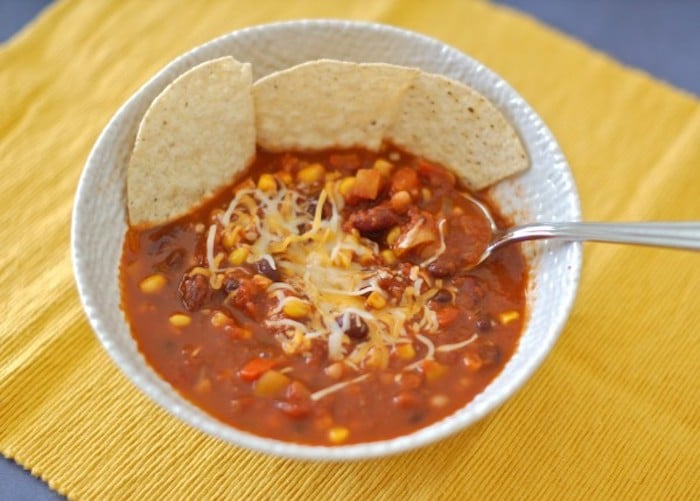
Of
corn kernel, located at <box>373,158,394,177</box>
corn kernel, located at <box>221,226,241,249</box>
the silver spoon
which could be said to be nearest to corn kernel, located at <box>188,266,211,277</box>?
corn kernel, located at <box>221,226,241,249</box>

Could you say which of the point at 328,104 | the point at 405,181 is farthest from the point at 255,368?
the point at 328,104

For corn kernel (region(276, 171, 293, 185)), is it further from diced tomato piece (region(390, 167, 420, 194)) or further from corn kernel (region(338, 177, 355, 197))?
diced tomato piece (region(390, 167, 420, 194))

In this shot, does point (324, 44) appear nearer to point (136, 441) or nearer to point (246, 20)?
point (246, 20)

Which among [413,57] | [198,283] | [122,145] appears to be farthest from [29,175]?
[413,57]

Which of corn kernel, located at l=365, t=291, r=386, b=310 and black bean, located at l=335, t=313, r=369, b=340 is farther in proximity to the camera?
corn kernel, located at l=365, t=291, r=386, b=310

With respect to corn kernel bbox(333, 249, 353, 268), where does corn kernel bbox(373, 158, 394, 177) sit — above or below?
below

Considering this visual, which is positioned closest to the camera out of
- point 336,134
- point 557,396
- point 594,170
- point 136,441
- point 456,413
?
point 456,413

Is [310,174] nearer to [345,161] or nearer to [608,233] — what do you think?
[345,161]
